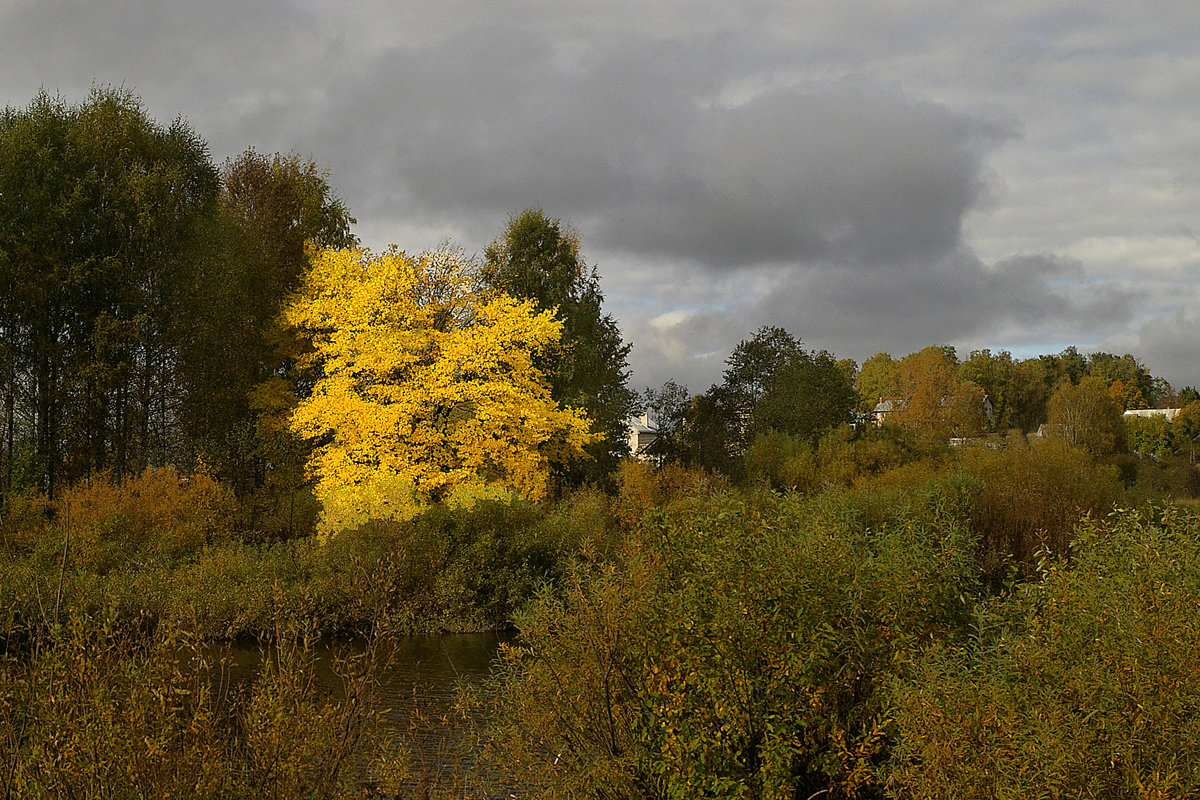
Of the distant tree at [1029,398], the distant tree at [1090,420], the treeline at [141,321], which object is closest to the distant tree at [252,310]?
the treeline at [141,321]

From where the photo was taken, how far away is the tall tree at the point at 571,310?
3525 cm

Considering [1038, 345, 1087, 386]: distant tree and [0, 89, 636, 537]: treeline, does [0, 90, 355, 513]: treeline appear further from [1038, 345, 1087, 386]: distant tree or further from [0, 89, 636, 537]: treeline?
[1038, 345, 1087, 386]: distant tree

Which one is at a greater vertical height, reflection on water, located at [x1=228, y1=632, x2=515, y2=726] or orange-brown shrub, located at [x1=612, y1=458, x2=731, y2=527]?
orange-brown shrub, located at [x1=612, y1=458, x2=731, y2=527]

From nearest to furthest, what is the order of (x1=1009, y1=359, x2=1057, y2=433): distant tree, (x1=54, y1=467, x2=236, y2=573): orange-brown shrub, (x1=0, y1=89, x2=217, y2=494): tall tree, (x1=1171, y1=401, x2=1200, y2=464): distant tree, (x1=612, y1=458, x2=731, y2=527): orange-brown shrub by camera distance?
1. (x1=54, y1=467, x2=236, y2=573): orange-brown shrub
2. (x1=0, y1=89, x2=217, y2=494): tall tree
3. (x1=612, y1=458, x2=731, y2=527): orange-brown shrub
4. (x1=1171, y1=401, x2=1200, y2=464): distant tree
5. (x1=1009, y1=359, x2=1057, y2=433): distant tree

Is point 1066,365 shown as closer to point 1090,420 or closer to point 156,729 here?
point 1090,420

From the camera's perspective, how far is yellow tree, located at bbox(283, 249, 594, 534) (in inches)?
1006

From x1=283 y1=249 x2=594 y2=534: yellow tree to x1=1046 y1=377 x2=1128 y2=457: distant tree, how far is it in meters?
34.6

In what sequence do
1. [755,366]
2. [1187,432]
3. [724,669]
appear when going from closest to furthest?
[724,669], [755,366], [1187,432]

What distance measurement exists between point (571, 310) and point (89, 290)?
17.0 meters

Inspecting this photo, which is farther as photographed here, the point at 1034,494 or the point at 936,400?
the point at 936,400

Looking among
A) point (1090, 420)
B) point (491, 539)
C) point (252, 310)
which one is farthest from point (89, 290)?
point (1090, 420)

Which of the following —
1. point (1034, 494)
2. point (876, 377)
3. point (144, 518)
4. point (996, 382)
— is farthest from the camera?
point (876, 377)

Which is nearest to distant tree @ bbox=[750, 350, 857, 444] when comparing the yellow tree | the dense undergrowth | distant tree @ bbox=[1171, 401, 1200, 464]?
the yellow tree

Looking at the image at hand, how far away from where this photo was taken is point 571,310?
125ft
